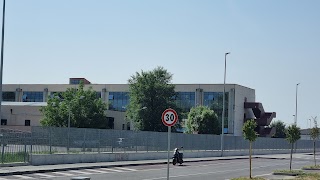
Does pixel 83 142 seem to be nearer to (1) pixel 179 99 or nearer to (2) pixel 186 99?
(2) pixel 186 99

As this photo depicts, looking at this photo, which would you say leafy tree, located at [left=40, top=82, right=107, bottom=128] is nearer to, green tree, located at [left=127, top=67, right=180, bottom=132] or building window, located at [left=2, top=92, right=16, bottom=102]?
green tree, located at [left=127, top=67, right=180, bottom=132]

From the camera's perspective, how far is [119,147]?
42.5m

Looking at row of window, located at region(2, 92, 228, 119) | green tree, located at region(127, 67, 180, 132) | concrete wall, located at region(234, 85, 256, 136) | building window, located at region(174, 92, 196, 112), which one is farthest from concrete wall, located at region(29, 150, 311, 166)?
building window, located at region(174, 92, 196, 112)

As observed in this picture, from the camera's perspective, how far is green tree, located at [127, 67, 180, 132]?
307 ft

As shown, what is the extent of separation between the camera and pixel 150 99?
95250 millimetres

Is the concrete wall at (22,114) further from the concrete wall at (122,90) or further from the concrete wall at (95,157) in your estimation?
the concrete wall at (95,157)

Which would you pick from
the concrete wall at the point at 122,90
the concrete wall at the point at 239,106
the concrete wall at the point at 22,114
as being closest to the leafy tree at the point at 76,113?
the concrete wall at the point at 22,114

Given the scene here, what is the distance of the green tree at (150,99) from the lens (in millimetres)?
93562

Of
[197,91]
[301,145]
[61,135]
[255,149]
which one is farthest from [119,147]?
[197,91]

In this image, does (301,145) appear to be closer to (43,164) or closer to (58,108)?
(58,108)

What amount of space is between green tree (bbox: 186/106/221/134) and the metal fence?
36.3 m

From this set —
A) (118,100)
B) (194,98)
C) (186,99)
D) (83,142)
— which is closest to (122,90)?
(118,100)

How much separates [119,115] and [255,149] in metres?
33.7

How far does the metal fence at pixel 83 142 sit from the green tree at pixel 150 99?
113ft
